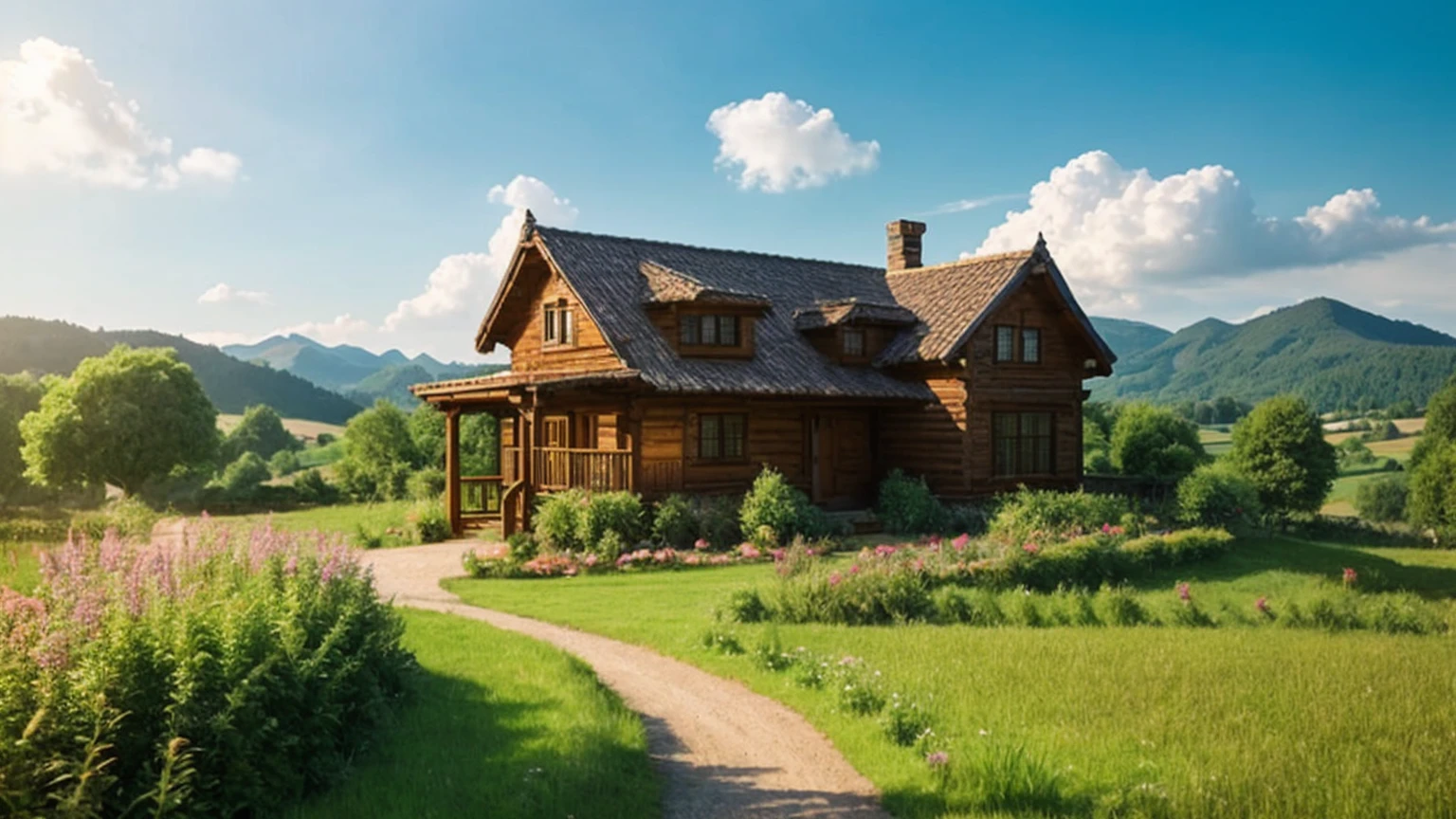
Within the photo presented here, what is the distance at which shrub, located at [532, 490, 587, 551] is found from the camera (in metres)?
22.0

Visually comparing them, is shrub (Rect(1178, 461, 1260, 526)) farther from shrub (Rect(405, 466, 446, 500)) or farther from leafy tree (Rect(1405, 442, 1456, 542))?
leafy tree (Rect(1405, 442, 1456, 542))

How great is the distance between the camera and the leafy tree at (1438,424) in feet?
204

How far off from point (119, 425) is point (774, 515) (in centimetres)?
3157

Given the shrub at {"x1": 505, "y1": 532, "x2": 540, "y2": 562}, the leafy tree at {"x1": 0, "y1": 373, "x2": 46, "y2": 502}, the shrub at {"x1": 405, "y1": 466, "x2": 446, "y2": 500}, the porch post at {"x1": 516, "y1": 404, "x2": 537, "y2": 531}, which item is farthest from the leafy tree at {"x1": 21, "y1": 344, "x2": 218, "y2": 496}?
the shrub at {"x1": 505, "y1": 532, "x2": 540, "y2": 562}

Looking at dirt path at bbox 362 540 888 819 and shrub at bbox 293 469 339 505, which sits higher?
shrub at bbox 293 469 339 505

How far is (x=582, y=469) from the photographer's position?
24719 mm

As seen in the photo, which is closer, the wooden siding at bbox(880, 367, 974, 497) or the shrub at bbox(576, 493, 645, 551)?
the shrub at bbox(576, 493, 645, 551)

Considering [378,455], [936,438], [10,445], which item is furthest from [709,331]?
[10,445]

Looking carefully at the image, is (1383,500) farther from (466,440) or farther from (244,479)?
(244,479)

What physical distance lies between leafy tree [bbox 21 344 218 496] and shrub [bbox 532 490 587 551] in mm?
28086

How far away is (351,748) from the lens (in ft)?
27.0

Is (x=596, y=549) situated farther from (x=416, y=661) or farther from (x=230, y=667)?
(x=230, y=667)

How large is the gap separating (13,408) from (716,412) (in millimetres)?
42237

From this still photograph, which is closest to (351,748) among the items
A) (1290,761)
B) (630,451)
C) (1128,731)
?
(1128,731)
